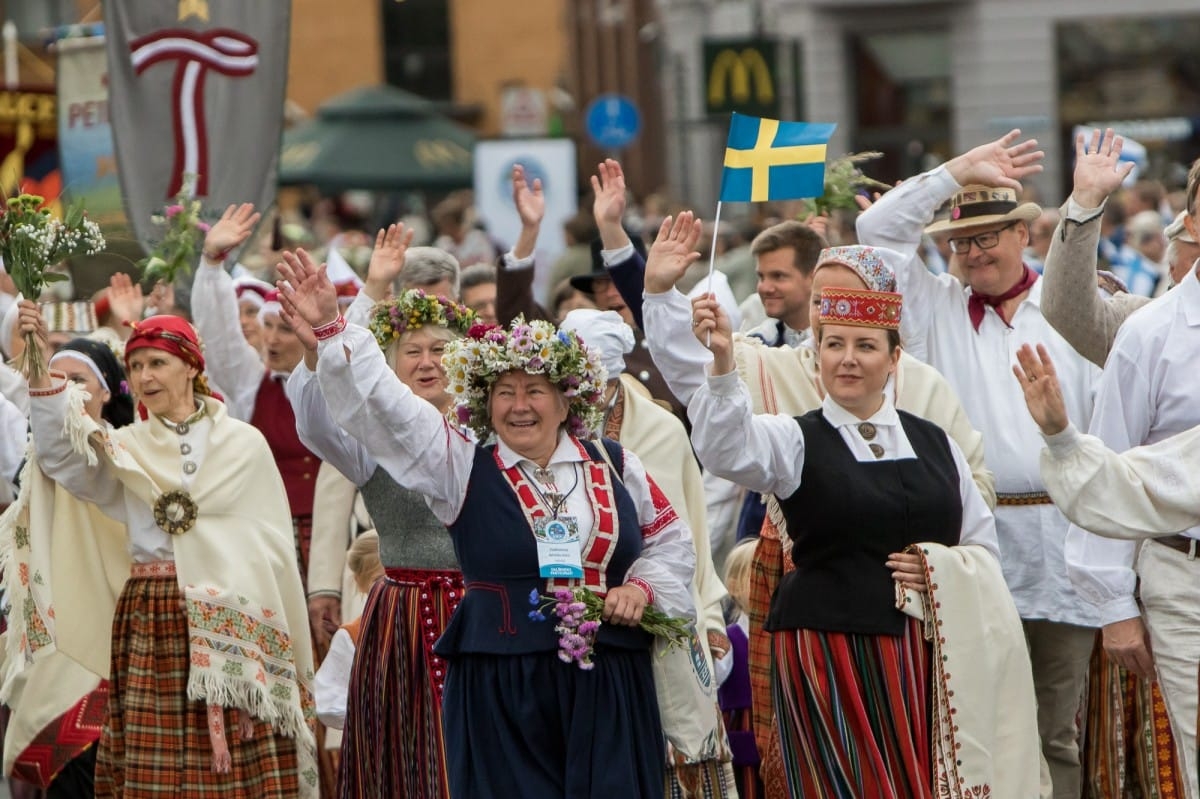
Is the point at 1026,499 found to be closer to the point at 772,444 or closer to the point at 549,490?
the point at 772,444

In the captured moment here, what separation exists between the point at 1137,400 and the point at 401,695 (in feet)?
8.04

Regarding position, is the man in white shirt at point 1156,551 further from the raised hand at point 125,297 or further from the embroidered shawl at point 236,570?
the raised hand at point 125,297

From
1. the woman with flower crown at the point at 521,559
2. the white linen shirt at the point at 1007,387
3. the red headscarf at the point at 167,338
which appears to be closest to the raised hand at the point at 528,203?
the white linen shirt at the point at 1007,387

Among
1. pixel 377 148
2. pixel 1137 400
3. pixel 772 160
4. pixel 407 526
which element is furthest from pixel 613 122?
pixel 1137 400

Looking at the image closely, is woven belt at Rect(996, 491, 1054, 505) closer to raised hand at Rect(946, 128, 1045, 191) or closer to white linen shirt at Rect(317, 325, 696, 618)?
raised hand at Rect(946, 128, 1045, 191)

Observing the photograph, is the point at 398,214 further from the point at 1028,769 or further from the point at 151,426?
the point at 1028,769

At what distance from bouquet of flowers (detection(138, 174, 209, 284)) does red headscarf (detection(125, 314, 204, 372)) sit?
3.27 ft

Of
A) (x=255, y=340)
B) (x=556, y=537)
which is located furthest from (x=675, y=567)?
(x=255, y=340)

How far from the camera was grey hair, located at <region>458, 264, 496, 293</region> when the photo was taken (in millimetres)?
9711

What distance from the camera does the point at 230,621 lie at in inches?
305

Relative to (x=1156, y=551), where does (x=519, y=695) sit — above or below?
below

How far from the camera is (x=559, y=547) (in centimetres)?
599

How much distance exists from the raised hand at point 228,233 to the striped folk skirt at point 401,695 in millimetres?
1975

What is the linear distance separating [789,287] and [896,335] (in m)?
1.92
